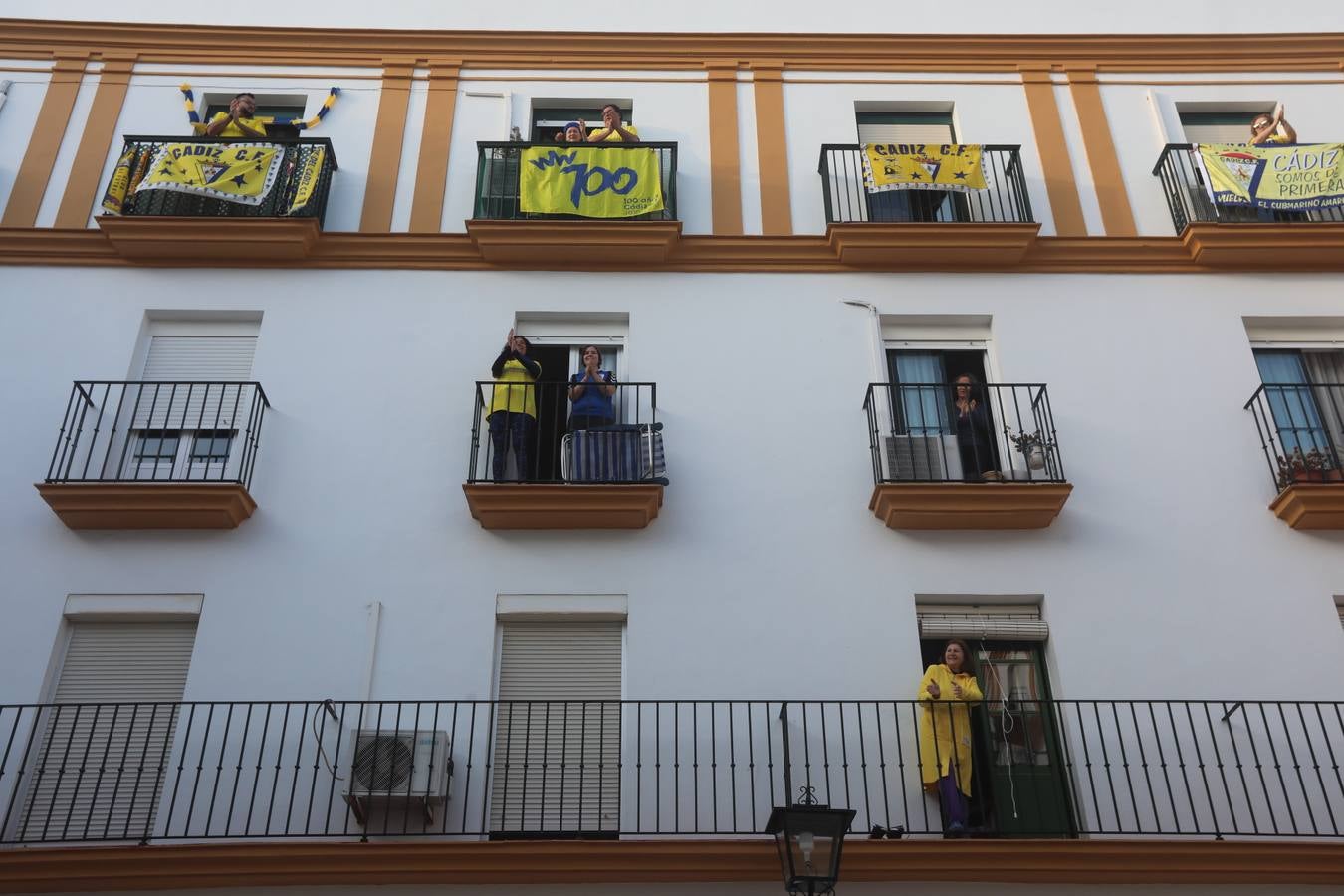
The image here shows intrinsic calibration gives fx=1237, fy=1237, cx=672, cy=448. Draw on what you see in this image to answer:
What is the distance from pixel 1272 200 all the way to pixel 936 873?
7402 mm

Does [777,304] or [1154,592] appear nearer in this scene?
[1154,592]

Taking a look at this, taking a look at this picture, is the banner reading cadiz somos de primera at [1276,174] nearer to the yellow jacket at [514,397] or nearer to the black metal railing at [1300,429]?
the black metal railing at [1300,429]

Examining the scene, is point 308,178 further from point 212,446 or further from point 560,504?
point 560,504

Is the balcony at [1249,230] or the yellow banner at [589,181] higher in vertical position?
the yellow banner at [589,181]

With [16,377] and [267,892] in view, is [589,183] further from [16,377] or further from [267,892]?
[267,892]

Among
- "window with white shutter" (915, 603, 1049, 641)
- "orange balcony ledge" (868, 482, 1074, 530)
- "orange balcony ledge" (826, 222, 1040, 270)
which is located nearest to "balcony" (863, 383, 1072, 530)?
"orange balcony ledge" (868, 482, 1074, 530)

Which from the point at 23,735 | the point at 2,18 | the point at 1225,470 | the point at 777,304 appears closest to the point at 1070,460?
the point at 1225,470

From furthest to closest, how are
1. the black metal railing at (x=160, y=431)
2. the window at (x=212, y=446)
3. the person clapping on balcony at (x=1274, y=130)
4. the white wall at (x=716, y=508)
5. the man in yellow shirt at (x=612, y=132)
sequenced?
the person clapping on balcony at (x=1274, y=130) < the man in yellow shirt at (x=612, y=132) < the window at (x=212, y=446) < the black metal railing at (x=160, y=431) < the white wall at (x=716, y=508)

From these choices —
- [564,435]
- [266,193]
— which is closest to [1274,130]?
[564,435]

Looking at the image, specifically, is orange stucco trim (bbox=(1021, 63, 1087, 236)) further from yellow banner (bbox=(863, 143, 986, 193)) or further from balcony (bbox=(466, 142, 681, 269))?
balcony (bbox=(466, 142, 681, 269))

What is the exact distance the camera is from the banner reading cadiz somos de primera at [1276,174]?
39.0 feet

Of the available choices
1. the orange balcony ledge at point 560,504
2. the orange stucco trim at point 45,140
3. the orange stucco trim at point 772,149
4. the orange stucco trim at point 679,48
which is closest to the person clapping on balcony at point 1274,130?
the orange stucco trim at point 679,48

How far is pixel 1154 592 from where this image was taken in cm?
1007

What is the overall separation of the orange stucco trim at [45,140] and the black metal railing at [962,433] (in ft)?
27.2
